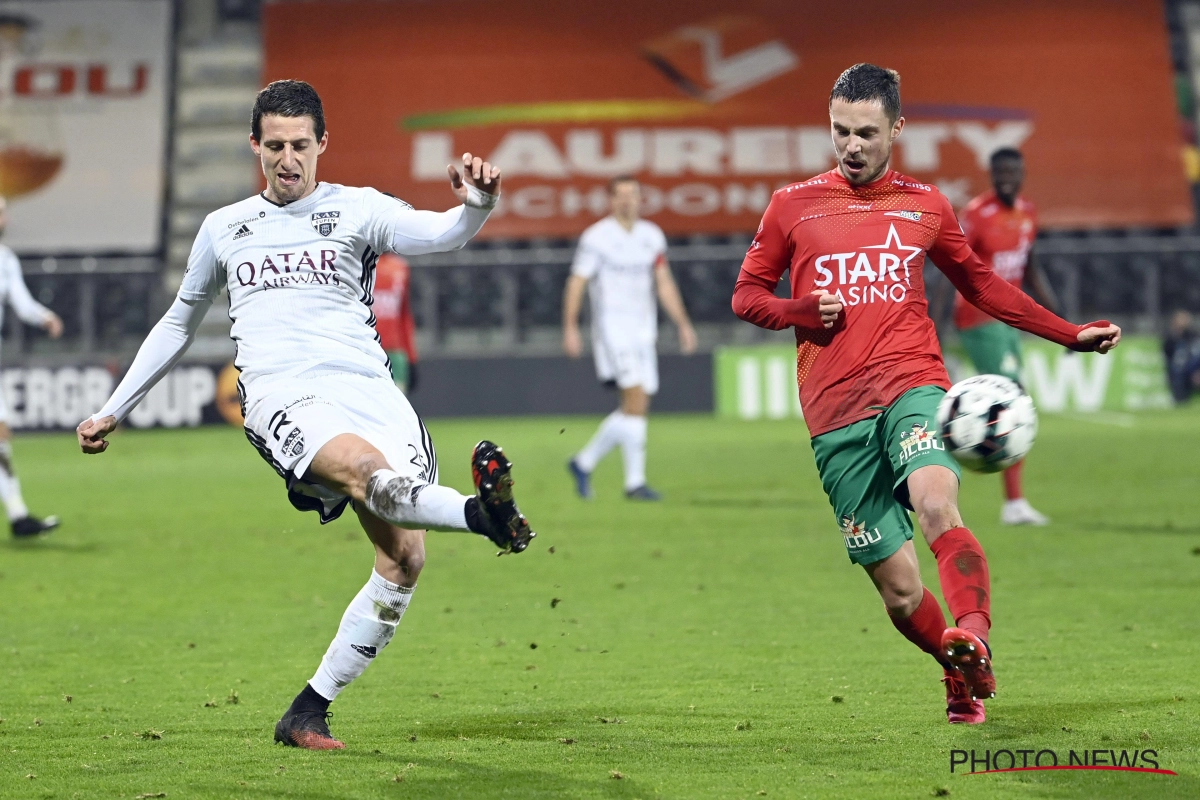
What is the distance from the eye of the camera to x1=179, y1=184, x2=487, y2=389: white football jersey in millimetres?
4973

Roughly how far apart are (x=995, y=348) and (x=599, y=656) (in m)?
4.91

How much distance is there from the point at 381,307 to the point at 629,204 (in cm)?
340

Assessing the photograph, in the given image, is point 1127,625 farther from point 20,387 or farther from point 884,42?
point 884,42

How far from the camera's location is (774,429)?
20.4 meters

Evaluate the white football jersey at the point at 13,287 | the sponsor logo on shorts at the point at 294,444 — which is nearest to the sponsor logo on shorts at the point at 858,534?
the sponsor logo on shorts at the point at 294,444

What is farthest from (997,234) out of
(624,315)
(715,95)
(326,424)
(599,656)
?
(715,95)

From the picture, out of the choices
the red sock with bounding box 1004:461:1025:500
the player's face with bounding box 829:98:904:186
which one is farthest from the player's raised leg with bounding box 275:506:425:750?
the red sock with bounding box 1004:461:1025:500

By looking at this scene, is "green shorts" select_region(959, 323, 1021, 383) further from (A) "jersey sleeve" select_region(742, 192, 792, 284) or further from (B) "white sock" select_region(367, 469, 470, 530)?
(B) "white sock" select_region(367, 469, 470, 530)

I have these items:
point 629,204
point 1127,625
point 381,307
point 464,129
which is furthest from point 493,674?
point 464,129

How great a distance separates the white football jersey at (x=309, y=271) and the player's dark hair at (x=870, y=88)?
1.33 meters

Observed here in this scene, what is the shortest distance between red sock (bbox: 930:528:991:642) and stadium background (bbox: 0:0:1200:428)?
20.7 metres

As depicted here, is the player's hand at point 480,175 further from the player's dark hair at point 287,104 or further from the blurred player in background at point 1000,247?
the blurred player in background at point 1000,247

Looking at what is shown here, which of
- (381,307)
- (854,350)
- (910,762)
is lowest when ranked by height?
(910,762)

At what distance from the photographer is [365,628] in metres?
5.11
